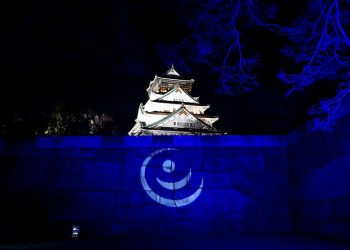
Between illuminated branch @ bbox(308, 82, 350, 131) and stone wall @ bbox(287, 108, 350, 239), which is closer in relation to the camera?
illuminated branch @ bbox(308, 82, 350, 131)

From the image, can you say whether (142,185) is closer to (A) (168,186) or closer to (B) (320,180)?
(A) (168,186)

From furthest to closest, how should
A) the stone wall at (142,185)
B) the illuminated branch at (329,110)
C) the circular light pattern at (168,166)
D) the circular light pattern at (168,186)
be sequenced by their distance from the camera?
the circular light pattern at (168,166) < the circular light pattern at (168,186) < the stone wall at (142,185) < the illuminated branch at (329,110)

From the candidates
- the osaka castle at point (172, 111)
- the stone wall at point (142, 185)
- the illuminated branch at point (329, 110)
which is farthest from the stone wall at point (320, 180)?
the osaka castle at point (172, 111)

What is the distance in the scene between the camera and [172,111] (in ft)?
75.4

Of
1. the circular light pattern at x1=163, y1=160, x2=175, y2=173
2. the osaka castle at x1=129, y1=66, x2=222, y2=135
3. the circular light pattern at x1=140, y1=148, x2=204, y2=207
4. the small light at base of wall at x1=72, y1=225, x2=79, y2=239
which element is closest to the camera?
the small light at base of wall at x1=72, y1=225, x2=79, y2=239

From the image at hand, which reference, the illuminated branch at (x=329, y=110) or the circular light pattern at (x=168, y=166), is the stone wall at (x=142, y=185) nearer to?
the circular light pattern at (x=168, y=166)

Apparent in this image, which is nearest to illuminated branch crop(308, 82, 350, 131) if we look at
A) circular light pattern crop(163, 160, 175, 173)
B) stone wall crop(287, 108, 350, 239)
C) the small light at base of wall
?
stone wall crop(287, 108, 350, 239)

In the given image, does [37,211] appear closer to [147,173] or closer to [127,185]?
[127,185]

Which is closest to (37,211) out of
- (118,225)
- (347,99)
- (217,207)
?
(118,225)

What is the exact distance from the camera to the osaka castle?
70.2ft

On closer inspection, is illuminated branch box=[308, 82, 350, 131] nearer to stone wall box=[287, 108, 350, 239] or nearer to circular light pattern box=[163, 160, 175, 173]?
stone wall box=[287, 108, 350, 239]

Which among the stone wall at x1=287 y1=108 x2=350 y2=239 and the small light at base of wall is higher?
the stone wall at x1=287 y1=108 x2=350 y2=239

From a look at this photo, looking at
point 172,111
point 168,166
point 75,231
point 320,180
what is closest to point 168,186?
point 168,166

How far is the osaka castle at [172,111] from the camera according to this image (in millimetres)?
21406
